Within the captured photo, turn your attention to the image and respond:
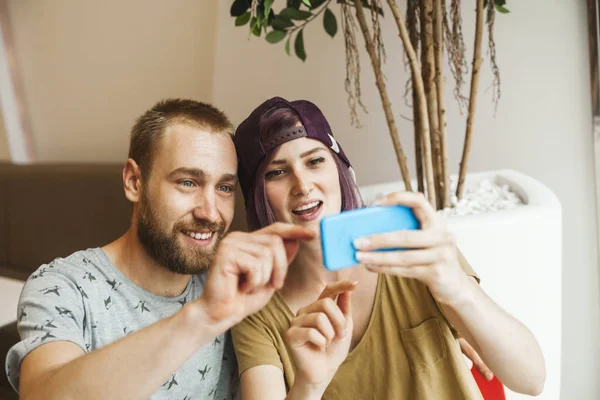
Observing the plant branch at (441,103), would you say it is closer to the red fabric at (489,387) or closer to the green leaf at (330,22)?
the green leaf at (330,22)

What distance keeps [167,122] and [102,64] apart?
1.38m

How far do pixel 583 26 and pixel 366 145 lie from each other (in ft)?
2.27

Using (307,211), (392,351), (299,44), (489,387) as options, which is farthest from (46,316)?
(299,44)

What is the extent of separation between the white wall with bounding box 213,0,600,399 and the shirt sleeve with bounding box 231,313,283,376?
884 mm

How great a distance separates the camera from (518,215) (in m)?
1.12

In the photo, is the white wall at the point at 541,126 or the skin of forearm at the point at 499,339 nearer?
the skin of forearm at the point at 499,339

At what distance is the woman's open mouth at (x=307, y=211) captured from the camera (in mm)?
958

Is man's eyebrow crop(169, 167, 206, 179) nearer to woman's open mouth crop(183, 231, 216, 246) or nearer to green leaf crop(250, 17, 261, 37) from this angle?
woman's open mouth crop(183, 231, 216, 246)

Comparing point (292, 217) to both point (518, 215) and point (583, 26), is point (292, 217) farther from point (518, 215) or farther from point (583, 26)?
point (583, 26)

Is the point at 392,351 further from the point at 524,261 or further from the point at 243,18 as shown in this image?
the point at 243,18

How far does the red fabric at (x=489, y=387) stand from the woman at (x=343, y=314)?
0.47 feet

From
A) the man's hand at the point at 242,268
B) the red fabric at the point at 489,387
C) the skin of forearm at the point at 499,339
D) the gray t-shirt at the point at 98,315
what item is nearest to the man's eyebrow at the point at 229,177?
the gray t-shirt at the point at 98,315

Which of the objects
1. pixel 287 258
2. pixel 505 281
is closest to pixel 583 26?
pixel 505 281

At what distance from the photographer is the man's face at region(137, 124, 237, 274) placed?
0.99 meters
